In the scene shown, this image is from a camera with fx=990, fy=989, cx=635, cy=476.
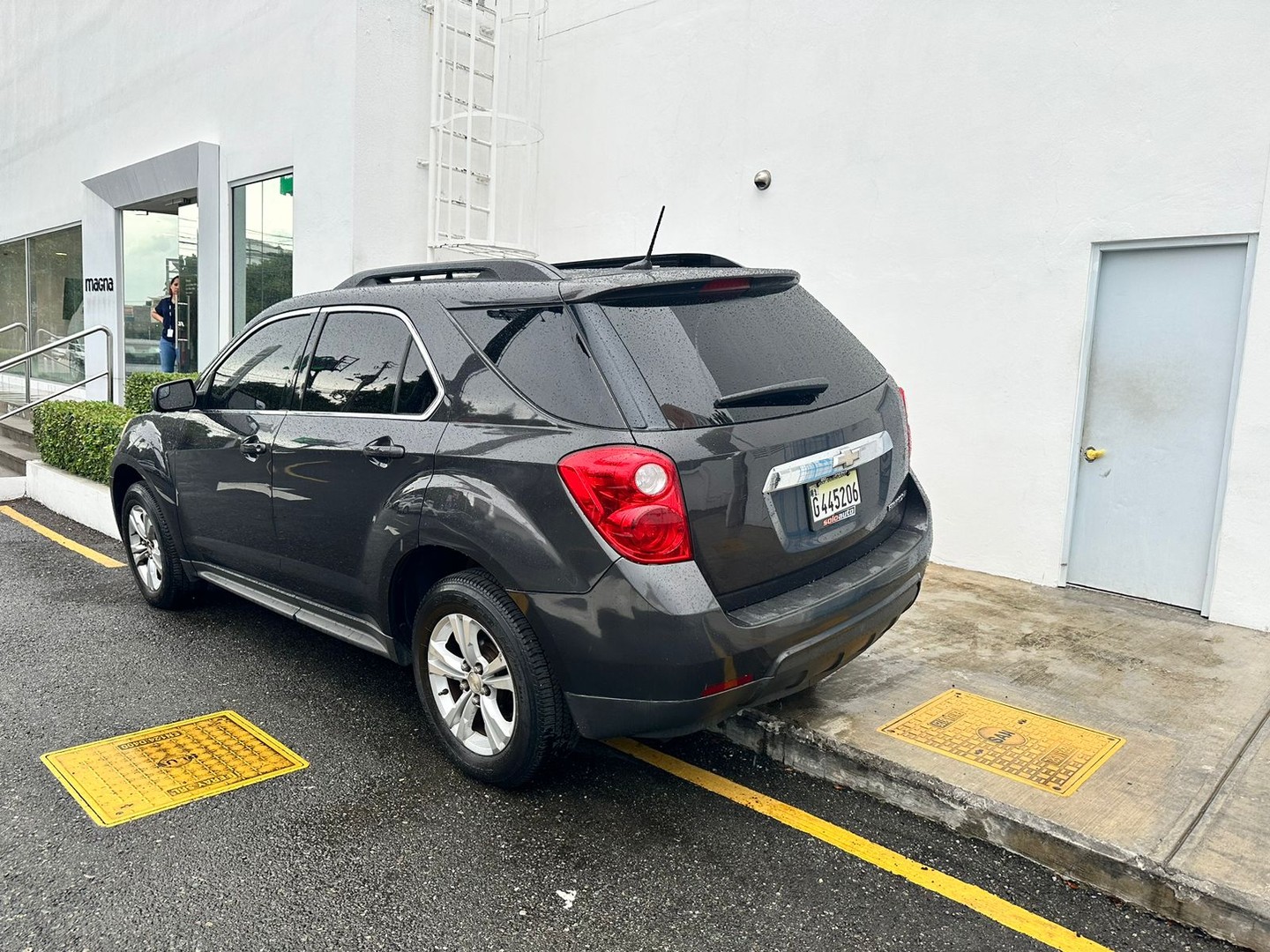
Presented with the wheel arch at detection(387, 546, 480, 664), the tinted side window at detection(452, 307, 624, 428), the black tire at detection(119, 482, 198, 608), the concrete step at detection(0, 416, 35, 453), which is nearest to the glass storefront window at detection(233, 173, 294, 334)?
the concrete step at detection(0, 416, 35, 453)

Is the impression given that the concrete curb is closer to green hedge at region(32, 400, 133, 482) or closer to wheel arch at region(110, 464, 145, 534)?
wheel arch at region(110, 464, 145, 534)

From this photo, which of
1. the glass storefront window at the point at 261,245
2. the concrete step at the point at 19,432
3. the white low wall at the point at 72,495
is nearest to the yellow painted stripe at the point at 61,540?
the white low wall at the point at 72,495

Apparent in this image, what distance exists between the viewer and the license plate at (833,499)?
3299 mm

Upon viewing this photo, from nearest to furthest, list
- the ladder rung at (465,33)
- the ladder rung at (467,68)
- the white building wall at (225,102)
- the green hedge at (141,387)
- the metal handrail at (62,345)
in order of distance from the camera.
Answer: the white building wall at (225,102) → the ladder rung at (465,33) → the ladder rung at (467,68) → the green hedge at (141,387) → the metal handrail at (62,345)

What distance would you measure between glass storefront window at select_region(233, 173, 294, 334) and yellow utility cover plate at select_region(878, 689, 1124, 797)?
27.2 ft

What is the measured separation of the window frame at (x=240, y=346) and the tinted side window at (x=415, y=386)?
82 cm

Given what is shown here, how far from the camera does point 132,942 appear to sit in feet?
8.66

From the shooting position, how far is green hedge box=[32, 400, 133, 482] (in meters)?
8.13

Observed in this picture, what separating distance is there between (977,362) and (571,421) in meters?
3.88

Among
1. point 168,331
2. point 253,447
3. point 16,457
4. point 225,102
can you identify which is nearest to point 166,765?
point 253,447

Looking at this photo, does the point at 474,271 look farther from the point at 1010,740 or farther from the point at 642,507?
the point at 1010,740

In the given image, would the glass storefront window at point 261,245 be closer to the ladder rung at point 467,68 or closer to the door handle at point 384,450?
the ladder rung at point 467,68

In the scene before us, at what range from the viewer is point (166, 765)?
3686 mm

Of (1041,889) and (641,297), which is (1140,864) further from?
(641,297)
